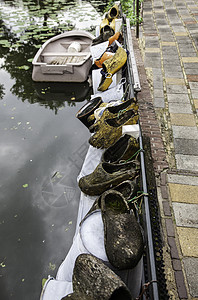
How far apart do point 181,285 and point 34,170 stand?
271cm

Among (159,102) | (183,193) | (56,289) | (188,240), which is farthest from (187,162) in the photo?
(56,289)

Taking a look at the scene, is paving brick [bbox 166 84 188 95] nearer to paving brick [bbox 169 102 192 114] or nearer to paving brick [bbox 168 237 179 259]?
paving brick [bbox 169 102 192 114]

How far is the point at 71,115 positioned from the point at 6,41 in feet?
17.1

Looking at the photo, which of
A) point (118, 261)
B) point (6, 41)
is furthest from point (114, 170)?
point (6, 41)

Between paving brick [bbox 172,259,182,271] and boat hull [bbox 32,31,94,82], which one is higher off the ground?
boat hull [bbox 32,31,94,82]

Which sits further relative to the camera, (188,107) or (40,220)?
(188,107)

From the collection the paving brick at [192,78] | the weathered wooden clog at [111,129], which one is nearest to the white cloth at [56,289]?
the weathered wooden clog at [111,129]

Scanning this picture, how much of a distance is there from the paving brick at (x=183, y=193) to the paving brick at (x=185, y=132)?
1056 millimetres

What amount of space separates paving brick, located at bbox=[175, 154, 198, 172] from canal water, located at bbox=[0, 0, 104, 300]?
5.17 ft

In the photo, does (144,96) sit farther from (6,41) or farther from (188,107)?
(6,41)

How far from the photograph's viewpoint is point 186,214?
2.94 m

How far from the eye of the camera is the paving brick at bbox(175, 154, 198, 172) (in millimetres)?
3482

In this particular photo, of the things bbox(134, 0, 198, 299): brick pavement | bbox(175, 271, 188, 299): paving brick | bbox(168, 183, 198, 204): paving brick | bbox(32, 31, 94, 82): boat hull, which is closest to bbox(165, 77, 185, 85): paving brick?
bbox(134, 0, 198, 299): brick pavement

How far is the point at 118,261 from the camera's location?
1579 millimetres
